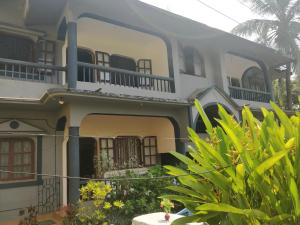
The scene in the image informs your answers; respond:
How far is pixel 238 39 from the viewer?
11914 millimetres

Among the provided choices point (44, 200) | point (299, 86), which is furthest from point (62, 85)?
point (299, 86)

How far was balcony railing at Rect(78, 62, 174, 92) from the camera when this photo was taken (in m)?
9.02

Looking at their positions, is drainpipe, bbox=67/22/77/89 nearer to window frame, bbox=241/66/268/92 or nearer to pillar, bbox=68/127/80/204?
pillar, bbox=68/127/80/204

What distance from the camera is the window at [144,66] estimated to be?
11.5 m

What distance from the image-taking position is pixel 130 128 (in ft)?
38.1

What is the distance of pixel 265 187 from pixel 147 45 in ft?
31.9

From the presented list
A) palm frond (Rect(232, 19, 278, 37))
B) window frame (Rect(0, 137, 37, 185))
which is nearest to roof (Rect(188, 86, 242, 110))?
window frame (Rect(0, 137, 37, 185))

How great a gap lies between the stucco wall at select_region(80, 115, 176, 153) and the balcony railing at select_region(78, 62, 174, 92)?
154 centimetres

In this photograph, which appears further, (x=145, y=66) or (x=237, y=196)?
(x=145, y=66)

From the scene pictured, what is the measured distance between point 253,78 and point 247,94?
458cm

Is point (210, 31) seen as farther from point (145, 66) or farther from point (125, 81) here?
point (125, 81)

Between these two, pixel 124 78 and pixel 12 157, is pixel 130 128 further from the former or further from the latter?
pixel 12 157

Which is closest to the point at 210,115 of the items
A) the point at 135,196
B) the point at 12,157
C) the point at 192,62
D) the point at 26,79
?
the point at 192,62

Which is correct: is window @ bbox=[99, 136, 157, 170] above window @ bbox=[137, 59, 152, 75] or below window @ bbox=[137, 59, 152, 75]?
below
